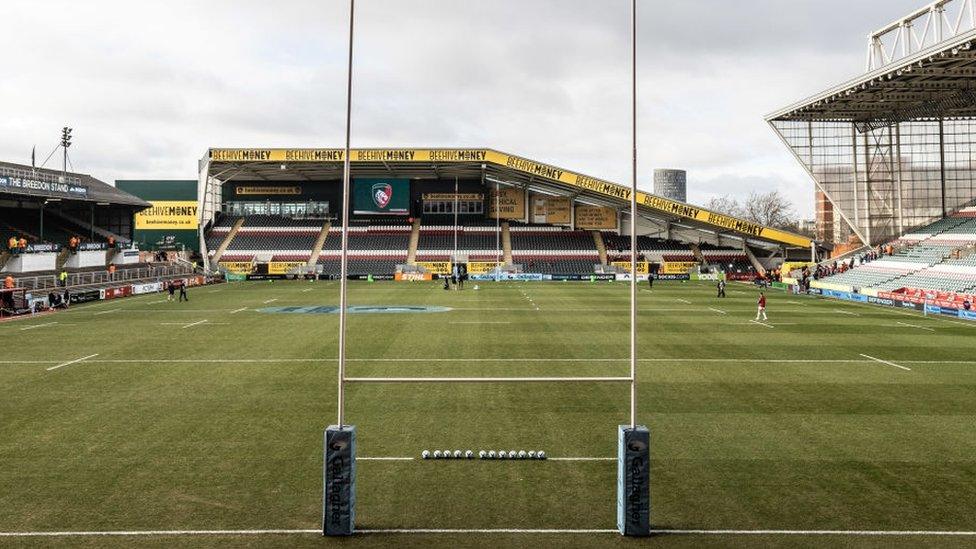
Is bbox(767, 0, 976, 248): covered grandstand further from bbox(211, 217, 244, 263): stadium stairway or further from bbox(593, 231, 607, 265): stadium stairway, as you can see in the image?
bbox(211, 217, 244, 263): stadium stairway

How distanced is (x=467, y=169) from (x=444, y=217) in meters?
11.5

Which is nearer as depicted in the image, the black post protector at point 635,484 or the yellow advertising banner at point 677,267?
the black post protector at point 635,484

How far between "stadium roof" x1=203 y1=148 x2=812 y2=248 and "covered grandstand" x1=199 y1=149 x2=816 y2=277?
139mm

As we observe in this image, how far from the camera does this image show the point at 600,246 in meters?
80.1

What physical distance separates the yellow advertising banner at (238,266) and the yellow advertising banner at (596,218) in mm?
40363

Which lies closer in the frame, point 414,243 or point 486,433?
point 486,433

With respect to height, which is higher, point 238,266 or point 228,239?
point 228,239

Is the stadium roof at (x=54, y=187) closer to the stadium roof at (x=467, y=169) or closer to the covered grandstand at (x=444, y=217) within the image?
the stadium roof at (x=467, y=169)

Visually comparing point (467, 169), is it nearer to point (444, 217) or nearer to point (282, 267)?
point (444, 217)

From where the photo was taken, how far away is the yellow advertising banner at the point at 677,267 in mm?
75938

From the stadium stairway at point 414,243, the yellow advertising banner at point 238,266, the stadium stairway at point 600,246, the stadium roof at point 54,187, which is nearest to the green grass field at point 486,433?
the stadium roof at point 54,187

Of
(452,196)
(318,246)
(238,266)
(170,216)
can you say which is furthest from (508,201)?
(170,216)

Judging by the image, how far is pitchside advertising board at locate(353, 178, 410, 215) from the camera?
80562mm

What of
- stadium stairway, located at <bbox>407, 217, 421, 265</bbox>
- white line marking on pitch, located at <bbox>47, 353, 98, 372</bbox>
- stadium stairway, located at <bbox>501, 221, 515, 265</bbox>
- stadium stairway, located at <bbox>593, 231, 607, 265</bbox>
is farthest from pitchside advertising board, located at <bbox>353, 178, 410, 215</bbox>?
white line marking on pitch, located at <bbox>47, 353, 98, 372</bbox>
